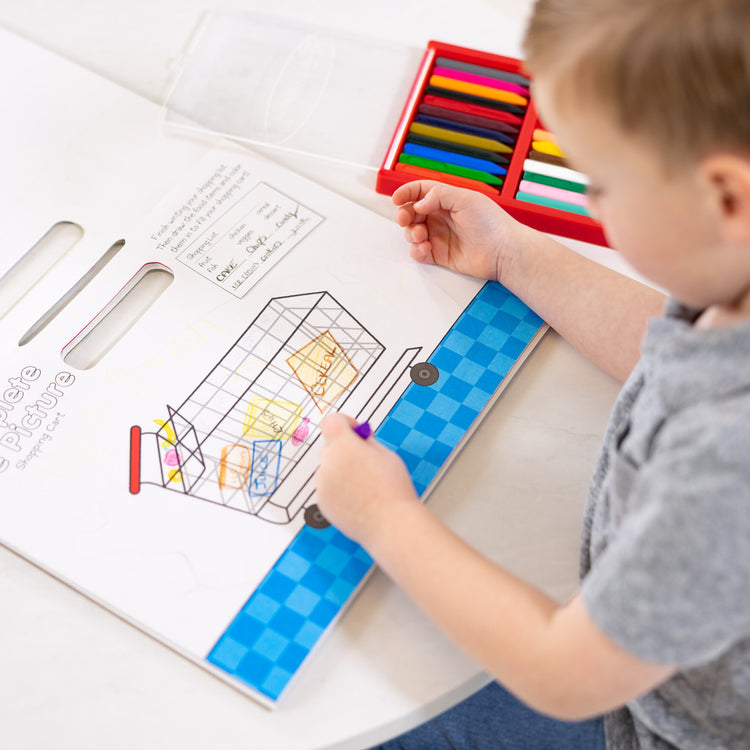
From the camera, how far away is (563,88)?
1.35 feet

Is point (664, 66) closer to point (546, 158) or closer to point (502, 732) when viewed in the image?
point (546, 158)

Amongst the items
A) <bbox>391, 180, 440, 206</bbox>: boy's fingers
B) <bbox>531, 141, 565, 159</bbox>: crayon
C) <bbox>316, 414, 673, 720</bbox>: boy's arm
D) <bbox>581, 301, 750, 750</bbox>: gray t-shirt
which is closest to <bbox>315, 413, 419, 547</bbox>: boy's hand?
<bbox>316, 414, 673, 720</bbox>: boy's arm

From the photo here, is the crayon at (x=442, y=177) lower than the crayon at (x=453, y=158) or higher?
lower

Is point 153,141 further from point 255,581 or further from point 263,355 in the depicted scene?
point 255,581

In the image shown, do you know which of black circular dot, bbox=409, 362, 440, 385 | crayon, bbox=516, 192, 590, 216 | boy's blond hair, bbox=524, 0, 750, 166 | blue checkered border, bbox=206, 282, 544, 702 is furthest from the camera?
crayon, bbox=516, 192, 590, 216

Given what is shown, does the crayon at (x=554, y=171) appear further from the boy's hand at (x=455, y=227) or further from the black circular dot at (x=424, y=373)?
the black circular dot at (x=424, y=373)

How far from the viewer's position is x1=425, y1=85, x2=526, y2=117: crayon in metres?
0.78

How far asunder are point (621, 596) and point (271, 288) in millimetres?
381

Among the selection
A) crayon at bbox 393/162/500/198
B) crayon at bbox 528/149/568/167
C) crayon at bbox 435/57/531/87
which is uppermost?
crayon at bbox 435/57/531/87

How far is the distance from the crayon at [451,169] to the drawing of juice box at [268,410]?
0.56 feet

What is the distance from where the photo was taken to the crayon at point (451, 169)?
73cm

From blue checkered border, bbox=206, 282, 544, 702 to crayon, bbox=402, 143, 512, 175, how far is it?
0.43 feet

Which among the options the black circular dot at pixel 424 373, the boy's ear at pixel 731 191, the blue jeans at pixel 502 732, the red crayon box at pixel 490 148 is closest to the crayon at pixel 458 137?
the red crayon box at pixel 490 148

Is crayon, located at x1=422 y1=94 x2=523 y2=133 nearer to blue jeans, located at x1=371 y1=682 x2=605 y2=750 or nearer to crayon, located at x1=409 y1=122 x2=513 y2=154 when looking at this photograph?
crayon, located at x1=409 y1=122 x2=513 y2=154
